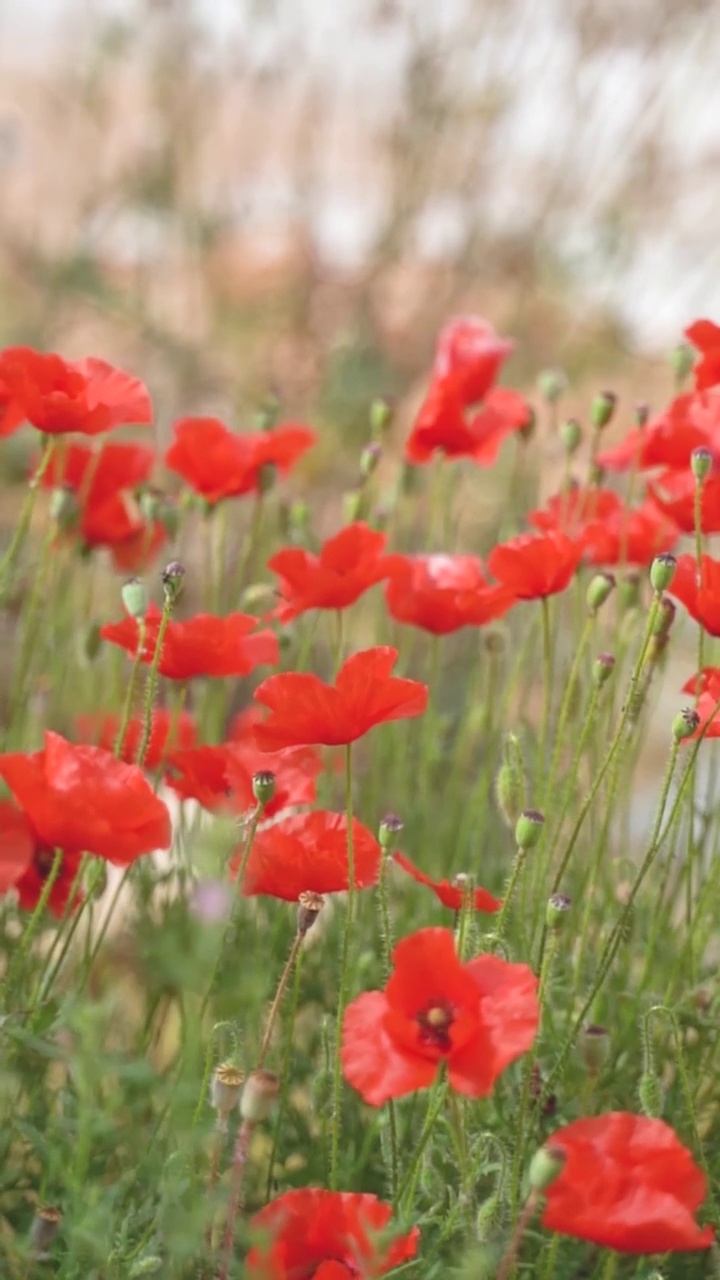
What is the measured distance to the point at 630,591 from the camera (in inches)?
53.3

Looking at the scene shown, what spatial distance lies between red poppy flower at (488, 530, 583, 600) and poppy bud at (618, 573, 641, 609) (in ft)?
0.67

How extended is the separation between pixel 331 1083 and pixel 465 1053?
28cm

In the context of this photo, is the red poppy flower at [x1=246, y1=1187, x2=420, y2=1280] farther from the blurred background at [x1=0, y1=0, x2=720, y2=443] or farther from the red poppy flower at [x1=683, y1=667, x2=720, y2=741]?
the blurred background at [x1=0, y1=0, x2=720, y2=443]

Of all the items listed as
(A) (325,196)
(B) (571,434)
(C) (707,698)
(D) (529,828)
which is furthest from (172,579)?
(A) (325,196)

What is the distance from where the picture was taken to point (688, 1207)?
0.76 m

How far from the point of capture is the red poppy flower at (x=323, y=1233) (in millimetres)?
805

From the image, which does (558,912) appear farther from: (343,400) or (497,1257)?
(343,400)

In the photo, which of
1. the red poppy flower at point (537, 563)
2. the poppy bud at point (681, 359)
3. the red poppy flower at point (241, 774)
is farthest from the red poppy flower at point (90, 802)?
the poppy bud at point (681, 359)

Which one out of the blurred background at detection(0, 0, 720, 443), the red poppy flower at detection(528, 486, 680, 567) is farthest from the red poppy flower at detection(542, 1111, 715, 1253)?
the blurred background at detection(0, 0, 720, 443)

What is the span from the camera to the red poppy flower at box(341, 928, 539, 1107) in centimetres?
78

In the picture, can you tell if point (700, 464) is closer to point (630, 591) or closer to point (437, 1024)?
point (630, 591)

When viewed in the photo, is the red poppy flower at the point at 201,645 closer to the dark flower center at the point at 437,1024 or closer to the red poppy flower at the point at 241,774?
the red poppy flower at the point at 241,774

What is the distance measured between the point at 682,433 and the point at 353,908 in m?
0.52

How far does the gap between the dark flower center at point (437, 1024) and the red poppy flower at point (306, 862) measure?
0.41 ft
